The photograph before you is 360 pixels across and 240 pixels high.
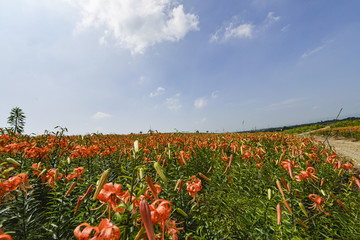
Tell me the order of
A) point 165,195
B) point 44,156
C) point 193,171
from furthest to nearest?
1. point 193,171
2. point 44,156
3. point 165,195

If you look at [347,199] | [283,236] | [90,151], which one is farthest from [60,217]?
[347,199]

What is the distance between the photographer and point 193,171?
3.92 meters

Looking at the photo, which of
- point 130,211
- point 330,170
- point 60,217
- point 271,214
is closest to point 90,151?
point 60,217

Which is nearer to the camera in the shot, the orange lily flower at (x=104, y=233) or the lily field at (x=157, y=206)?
the orange lily flower at (x=104, y=233)

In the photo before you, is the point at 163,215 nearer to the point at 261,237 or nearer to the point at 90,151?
the point at 261,237

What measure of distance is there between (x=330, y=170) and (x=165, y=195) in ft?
14.0

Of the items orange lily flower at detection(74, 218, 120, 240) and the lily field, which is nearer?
orange lily flower at detection(74, 218, 120, 240)

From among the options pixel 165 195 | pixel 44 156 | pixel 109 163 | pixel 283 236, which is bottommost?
pixel 283 236

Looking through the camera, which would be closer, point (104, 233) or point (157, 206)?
point (104, 233)

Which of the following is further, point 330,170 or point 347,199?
point 330,170

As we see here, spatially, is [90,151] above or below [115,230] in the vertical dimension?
above

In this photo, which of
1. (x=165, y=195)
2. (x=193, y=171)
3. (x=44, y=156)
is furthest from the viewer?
(x=193, y=171)

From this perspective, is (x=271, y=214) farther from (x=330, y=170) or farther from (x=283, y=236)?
(x=330, y=170)

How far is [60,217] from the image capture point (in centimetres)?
184
